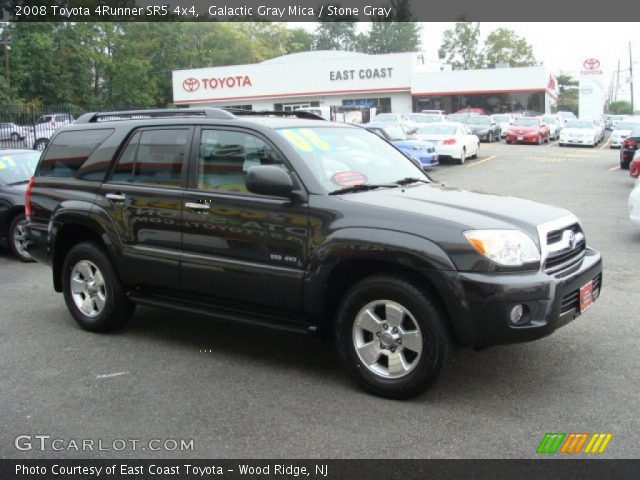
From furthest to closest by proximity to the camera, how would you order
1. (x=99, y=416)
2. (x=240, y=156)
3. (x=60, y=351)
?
1. (x=60, y=351)
2. (x=240, y=156)
3. (x=99, y=416)

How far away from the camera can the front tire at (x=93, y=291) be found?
5.68 metres

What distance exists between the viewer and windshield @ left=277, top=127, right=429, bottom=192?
4.78 m

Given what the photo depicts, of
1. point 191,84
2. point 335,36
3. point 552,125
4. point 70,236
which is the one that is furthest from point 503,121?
point 335,36

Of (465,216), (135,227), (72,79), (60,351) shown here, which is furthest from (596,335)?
(72,79)

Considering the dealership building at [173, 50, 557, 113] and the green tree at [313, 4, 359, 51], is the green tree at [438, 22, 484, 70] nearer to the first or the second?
the green tree at [313, 4, 359, 51]

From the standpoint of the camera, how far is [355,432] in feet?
12.6

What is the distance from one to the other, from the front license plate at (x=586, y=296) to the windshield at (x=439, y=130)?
2011 cm

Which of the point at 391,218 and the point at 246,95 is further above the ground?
the point at 246,95

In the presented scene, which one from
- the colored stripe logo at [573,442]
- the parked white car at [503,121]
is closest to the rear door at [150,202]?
the colored stripe logo at [573,442]

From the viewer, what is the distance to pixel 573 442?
366 centimetres

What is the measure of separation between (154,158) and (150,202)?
39cm

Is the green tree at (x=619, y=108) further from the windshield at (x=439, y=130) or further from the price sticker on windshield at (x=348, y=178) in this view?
the price sticker on windshield at (x=348, y=178)

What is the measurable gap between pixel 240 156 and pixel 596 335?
3203mm
